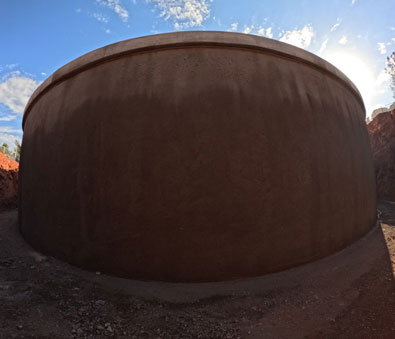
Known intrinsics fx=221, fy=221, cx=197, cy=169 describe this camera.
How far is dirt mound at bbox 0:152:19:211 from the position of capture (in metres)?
8.23

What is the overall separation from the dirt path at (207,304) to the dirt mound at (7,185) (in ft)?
21.6

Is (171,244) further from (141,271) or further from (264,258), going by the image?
(264,258)

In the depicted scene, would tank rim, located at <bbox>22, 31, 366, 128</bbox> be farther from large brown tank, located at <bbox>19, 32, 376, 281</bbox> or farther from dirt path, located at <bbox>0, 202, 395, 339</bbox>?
dirt path, located at <bbox>0, 202, 395, 339</bbox>

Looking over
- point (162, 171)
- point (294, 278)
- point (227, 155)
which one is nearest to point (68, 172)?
point (162, 171)

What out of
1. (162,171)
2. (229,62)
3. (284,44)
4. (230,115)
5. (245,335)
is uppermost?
(284,44)

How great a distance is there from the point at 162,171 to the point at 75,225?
163 centimetres

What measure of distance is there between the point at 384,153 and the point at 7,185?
1515cm

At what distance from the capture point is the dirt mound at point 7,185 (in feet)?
27.0

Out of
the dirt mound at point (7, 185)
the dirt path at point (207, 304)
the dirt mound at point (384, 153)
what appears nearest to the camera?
the dirt path at point (207, 304)

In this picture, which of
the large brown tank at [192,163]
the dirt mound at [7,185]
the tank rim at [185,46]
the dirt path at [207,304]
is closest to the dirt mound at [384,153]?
the large brown tank at [192,163]

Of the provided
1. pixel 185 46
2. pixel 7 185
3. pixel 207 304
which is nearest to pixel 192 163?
pixel 207 304

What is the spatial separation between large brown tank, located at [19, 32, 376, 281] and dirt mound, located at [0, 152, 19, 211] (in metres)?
6.11

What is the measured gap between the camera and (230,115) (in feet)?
10.3

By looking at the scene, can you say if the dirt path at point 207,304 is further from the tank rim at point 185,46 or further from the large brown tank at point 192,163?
the tank rim at point 185,46
